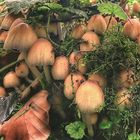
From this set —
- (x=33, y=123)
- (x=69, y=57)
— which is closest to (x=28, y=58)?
(x=69, y=57)

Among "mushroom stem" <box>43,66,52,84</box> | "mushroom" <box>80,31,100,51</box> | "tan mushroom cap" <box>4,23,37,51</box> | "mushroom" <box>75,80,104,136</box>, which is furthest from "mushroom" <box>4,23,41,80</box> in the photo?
"mushroom" <box>75,80,104,136</box>

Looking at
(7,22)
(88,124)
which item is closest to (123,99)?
(88,124)

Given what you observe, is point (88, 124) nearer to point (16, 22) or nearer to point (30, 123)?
point (30, 123)

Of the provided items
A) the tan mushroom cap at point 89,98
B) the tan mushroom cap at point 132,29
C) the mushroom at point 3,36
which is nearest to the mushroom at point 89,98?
the tan mushroom cap at point 89,98

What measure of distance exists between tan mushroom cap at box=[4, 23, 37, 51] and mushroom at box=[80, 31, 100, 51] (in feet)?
0.82

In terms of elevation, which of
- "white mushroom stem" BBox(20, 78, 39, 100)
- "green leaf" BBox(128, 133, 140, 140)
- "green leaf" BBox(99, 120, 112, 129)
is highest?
"white mushroom stem" BBox(20, 78, 39, 100)

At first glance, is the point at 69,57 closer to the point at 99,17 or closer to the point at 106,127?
the point at 99,17

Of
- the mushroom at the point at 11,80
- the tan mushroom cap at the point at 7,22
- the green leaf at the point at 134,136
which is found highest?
the tan mushroom cap at the point at 7,22

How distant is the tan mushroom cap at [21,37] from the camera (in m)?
1.62

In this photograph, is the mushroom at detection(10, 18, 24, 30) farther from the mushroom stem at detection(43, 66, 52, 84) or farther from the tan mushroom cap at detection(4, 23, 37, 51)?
the mushroom stem at detection(43, 66, 52, 84)

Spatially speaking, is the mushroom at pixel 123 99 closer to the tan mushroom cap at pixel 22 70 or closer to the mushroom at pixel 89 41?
the mushroom at pixel 89 41

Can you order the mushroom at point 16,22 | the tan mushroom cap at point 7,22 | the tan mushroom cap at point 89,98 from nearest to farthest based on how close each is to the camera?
the tan mushroom cap at point 89,98
the mushroom at point 16,22
the tan mushroom cap at point 7,22

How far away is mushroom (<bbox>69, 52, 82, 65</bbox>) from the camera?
1.63 m

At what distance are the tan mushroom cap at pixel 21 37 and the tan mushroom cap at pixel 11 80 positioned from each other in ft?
0.75
